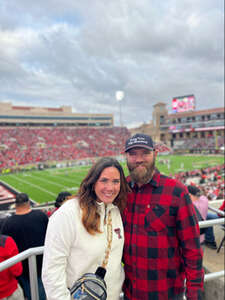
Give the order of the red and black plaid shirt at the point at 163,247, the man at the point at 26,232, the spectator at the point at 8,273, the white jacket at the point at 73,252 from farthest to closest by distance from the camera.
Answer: the man at the point at 26,232 → the spectator at the point at 8,273 → the red and black plaid shirt at the point at 163,247 → the white jacket at the point at 73,252

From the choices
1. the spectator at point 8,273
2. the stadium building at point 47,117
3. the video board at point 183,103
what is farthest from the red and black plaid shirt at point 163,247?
the video board at point 183,103

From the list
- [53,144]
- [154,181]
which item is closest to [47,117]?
[53,144]

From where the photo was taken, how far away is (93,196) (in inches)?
64.7

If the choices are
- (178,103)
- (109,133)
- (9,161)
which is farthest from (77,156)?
(178,103)

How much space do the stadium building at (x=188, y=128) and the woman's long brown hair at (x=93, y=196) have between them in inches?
2156

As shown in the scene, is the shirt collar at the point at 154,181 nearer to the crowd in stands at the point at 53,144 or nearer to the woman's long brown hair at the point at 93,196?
the woman's long brown hair at the point at 93,196

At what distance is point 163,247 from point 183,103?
67.8 meters

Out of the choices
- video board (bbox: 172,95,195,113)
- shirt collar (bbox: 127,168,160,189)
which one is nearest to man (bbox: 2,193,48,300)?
shirt collar (bbox: 127,168,160,189)

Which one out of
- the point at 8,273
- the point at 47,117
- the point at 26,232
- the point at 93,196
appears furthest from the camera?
the point at 47,117

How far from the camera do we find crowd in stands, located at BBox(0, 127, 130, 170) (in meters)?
38.8

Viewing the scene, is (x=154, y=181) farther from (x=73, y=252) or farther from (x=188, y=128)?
(x=188, y=128)

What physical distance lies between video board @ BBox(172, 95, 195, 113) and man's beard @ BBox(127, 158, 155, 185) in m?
66.3

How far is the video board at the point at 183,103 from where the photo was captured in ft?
206

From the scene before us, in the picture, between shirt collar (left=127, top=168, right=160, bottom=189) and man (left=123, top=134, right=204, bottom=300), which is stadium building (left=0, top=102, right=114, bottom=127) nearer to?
shirt collar (left=127, top=168, right=160, bottom=189)
